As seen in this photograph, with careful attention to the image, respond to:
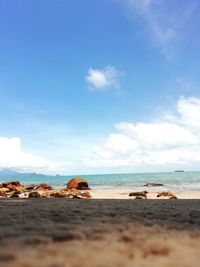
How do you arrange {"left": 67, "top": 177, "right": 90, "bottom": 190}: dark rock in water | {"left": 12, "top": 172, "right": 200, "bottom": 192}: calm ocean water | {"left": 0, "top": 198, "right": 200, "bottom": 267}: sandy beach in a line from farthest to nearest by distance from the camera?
{"left": 12, "top": 172, "right": 200, "bottom": 192}: calm ocean water
{"left": 67, "top": 177, "right": 90, "bottom": 190}: dark rock in water
{"left": 0, "top": 198, "right": 200, "bottom": 267}: sandy beach

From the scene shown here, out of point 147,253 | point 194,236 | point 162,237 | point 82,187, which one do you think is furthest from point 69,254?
point 82,187

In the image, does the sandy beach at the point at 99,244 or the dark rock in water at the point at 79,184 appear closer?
the sandy beach at the point at 99,244

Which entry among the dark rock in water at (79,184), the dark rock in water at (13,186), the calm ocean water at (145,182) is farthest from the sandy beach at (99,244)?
the dark rock in water at (13,186)

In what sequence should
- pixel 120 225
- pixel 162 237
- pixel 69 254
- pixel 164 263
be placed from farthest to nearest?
1. pixel 120 225
2. pixel 162 237
3. pixel 69 254
4. pixel 164 263

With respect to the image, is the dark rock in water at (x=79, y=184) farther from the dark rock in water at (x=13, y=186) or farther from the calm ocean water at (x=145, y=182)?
the dark rock in water at (x=13, y=186)

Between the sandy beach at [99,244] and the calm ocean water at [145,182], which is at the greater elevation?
the calm ocean water at [145,182]

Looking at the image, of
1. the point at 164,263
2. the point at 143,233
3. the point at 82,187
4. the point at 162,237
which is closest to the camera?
the point at 164,263

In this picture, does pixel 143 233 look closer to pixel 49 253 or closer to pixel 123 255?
pixel 123 255

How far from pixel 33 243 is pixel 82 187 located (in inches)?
1396

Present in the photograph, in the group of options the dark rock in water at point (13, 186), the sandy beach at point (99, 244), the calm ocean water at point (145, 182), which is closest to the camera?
the sandy beach at point (99, 244)

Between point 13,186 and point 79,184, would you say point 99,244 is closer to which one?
point 79,184

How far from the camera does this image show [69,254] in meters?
3.93

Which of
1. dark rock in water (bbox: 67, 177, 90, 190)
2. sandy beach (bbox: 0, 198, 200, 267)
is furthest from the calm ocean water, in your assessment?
sandy beach (bbox: 0, 198, 200, 267)

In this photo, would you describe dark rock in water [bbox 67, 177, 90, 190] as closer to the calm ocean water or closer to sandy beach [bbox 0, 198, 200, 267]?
the calm ocean water
